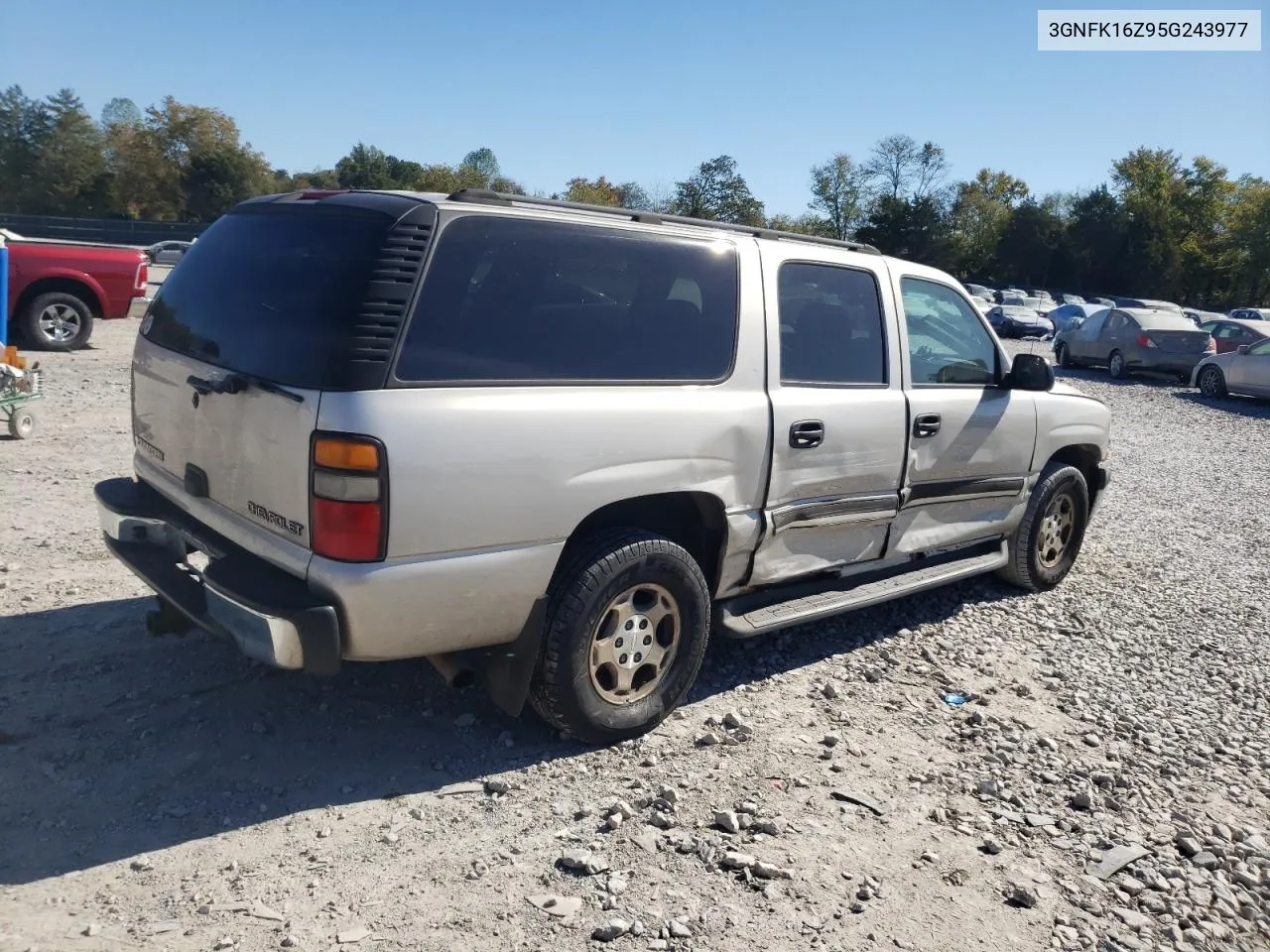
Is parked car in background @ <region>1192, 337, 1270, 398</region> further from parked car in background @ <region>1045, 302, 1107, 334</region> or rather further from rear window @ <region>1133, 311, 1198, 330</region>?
parked car in background @ <region>1045, 302, 1107, 334</region>

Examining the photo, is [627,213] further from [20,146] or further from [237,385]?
[20,146]

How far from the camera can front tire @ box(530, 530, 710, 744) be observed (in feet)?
11.8

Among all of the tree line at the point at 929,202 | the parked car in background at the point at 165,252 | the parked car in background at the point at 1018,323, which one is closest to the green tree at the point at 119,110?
the tree line at the point at 929,202

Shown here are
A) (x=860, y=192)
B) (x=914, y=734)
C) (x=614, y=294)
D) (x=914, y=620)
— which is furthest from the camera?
(x=860, y=192)

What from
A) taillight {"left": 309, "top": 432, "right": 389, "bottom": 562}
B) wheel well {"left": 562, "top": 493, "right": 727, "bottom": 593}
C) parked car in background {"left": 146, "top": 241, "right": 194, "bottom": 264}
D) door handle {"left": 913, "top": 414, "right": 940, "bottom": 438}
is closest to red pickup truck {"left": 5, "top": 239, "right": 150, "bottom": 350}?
wheel well {"left": 562, "top": 493, "right": 727, "bottom": 593}

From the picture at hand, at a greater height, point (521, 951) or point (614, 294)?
point (614, 294)

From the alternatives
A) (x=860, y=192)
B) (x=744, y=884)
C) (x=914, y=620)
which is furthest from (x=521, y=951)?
(x=860, y=192)

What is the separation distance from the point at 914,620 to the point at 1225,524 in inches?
185

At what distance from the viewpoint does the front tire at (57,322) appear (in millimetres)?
13023

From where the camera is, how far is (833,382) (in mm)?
4527

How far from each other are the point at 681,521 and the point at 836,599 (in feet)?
3.27

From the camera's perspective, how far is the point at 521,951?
2744 mm

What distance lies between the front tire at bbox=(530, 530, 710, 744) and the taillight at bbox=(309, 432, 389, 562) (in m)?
0.77

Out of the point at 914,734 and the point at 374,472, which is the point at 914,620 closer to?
the point at 914,734
